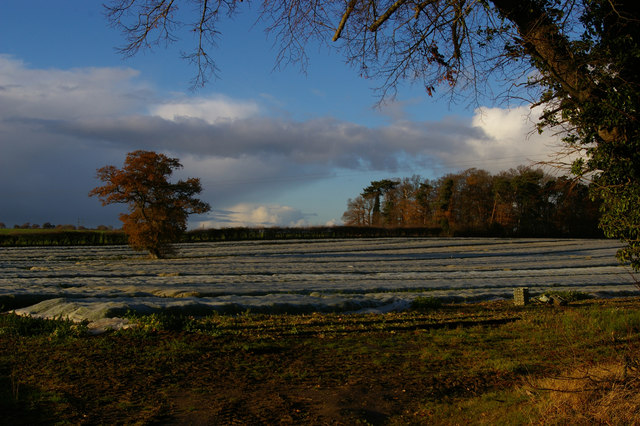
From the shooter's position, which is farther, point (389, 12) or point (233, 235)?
point (233, 235)

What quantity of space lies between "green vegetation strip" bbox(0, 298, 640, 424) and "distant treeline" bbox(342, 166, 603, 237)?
53.6 m

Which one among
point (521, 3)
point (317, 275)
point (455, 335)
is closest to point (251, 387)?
point (455, 335)

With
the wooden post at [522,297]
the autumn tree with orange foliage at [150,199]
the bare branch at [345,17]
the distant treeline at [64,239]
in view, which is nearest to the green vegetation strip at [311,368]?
the wooden post at [522,297]

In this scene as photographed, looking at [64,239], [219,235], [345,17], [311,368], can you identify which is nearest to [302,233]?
[219,235]

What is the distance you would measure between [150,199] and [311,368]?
89.0ft

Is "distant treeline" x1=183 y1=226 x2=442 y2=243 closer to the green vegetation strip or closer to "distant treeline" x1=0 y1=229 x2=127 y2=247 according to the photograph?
"distant treeline" x1=0 y1=229 x2=127 y2=247

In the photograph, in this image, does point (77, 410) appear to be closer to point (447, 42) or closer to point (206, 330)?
point (206, 330)

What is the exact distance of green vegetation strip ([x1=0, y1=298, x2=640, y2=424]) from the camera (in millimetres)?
4523

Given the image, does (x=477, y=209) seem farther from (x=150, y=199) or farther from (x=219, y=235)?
(x=150, y=199)

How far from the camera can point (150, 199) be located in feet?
100

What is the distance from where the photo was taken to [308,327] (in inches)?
341

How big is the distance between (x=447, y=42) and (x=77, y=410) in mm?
7750

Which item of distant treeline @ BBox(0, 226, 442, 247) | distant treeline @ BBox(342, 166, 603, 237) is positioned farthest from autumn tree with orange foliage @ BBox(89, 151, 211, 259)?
distant treeline @ BBox(342, 166, 603, 237)

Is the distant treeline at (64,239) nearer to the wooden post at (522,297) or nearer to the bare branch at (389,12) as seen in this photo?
the wooden post at (522,297)
